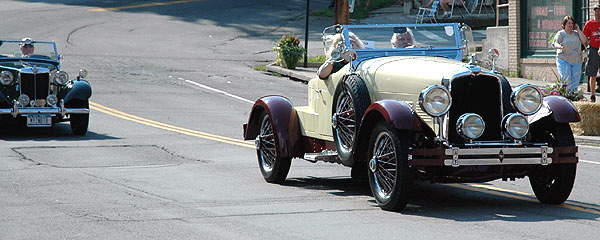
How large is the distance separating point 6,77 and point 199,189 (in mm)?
7135

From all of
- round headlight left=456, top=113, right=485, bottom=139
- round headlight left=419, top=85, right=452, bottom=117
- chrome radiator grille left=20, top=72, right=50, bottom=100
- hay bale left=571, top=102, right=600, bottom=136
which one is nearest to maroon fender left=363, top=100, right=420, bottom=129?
round headlight left=419, top=85, right=452, bottom=117

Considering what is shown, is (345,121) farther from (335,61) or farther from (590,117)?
(590,117)

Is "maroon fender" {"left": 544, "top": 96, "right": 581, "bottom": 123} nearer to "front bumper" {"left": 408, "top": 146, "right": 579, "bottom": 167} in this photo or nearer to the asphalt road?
"front bumper" {"left": 408, "top": 146, "right": 579, "bottom": 167}

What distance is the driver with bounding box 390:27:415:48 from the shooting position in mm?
9922

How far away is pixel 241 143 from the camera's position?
1412cm

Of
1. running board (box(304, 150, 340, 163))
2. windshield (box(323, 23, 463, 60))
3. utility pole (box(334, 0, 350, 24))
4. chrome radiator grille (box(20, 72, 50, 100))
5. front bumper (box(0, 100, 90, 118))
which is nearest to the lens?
running board (box(304, 150, 340, 163))

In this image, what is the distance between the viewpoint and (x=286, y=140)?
991 centimetres

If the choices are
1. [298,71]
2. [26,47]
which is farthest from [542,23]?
[26,47]

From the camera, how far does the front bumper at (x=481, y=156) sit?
770 centimetres

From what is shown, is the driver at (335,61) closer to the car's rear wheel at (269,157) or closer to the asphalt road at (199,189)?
the car's rear wheel at (269,157)

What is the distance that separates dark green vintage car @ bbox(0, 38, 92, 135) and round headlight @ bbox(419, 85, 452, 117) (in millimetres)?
8738

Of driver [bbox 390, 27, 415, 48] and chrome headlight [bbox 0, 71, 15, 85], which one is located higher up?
driver [bbox 390, 27, 415, 48]

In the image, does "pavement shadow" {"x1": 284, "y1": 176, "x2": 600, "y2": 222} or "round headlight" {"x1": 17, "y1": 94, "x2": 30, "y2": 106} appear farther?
"round headlight" {"x1": 17, "y1": 94, "x2": 30, "y2": 106}

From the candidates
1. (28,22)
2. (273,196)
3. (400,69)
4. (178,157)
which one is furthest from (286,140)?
(28,22)
